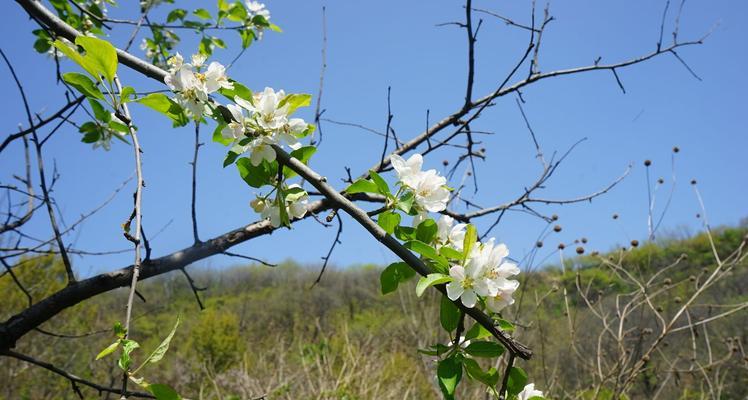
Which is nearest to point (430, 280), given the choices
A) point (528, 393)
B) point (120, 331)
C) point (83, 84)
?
point (528, 393)

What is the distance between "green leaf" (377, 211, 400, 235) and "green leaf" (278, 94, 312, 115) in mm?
224

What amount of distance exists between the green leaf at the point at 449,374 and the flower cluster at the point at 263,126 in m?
0.40

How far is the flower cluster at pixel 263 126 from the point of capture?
2.62 feet

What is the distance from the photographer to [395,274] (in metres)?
0.79

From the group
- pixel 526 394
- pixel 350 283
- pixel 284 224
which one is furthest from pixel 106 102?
pixel 350 283

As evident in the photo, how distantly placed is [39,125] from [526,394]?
4.96ft

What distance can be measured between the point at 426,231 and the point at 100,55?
22.2 inches

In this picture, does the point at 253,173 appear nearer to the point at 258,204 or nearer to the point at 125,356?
the point at 258,204

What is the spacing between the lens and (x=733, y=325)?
8.06m

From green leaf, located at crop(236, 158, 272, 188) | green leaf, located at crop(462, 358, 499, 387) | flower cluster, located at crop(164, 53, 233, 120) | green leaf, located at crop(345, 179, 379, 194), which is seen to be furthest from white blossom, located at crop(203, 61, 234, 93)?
green leaf, located at crop(462, 358, 499, 387)

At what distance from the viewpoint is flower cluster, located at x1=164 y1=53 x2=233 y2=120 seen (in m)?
0.84

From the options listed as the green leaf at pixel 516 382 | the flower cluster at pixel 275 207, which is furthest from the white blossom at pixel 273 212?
the green leaf at pixel 516 382

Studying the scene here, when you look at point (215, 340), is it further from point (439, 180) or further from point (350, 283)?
point (439, 180)

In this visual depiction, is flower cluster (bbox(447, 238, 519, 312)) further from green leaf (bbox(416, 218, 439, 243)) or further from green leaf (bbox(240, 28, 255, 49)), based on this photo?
green leaf (bbox(240, 28, 255, 49))
